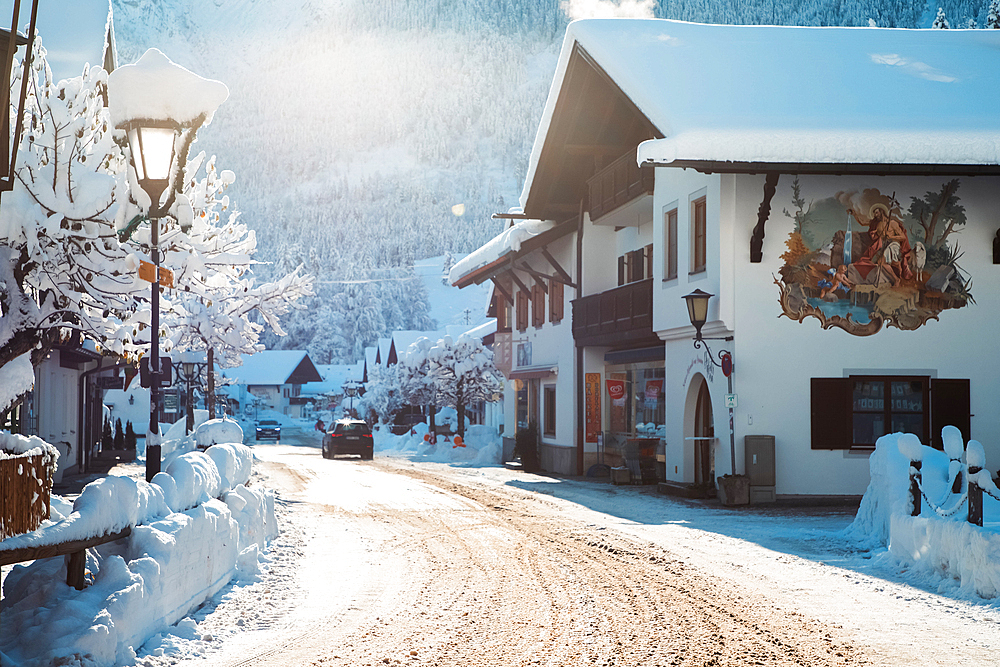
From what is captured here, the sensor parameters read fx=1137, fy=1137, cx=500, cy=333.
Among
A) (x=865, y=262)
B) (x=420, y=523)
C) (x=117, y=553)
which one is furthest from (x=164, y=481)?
(x=865, y=262)

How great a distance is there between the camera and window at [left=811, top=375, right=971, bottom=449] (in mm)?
20641

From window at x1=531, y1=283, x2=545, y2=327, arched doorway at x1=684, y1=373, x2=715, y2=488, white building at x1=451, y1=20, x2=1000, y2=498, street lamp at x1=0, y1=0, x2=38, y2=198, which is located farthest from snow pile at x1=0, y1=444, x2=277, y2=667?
window at x1=531, y1=283, x2=545, y2=327

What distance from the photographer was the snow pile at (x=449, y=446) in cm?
3978

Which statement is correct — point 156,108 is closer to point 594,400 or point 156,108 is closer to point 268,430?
point 594,400

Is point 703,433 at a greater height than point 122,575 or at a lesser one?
greater

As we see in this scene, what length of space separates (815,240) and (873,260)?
1.09 m

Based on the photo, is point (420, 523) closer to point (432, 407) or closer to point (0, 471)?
point (0, 471)

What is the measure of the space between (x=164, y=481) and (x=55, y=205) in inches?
145

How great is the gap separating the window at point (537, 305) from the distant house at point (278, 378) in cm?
7591

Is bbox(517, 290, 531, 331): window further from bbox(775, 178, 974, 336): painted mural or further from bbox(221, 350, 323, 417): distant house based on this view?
bbox(221, 350, 323, 417): distant house

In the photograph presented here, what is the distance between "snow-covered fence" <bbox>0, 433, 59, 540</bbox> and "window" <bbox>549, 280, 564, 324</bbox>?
2511 centimetres

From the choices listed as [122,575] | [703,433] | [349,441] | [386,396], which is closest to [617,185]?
[703,433]

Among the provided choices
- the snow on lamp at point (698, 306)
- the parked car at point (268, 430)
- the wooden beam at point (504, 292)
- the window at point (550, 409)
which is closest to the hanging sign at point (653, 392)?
the snow on lamp at point (698, 306)

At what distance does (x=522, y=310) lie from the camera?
37281 millimetres
